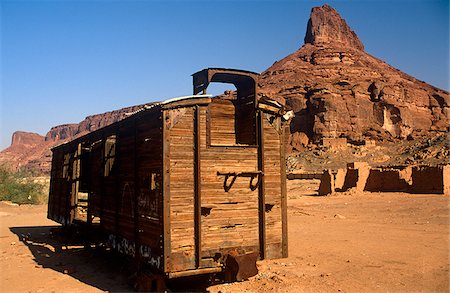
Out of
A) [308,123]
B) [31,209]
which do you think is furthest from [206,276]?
[308,123]

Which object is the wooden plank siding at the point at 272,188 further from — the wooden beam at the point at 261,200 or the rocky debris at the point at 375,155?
the rocky debris at the point at 375,155

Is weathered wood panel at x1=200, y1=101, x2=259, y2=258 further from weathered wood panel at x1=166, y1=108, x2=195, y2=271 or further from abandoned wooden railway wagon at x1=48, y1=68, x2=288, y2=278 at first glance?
weathered wood panel at x1=166, y1=108, x2=195, y2=271

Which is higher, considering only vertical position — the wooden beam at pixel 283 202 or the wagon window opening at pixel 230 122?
the wagon window opening at pixel 230 122

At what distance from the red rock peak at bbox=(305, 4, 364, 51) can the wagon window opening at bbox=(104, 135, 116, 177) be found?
149425 millimetres

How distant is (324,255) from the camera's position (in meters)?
10.4

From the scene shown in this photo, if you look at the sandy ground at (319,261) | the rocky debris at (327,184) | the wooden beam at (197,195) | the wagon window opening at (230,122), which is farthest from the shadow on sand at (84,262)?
the rocky debris at (327,184)

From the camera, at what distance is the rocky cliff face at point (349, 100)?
85.1m

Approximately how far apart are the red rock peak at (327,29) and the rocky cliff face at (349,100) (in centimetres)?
2690

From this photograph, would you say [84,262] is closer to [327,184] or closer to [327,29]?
[327,184]

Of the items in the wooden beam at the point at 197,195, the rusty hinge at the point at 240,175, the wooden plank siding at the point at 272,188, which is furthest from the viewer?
the wooden plank siding at the point at 272,188

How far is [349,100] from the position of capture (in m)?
89.6

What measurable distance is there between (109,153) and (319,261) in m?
6.19

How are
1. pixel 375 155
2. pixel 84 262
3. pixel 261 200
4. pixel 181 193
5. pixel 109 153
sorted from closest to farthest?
pixel 181 193
pixel 261 200
pixel 109 153
pixel 84 262
pixel 375 155

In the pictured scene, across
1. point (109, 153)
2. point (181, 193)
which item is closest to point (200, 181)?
point (181, 193)
